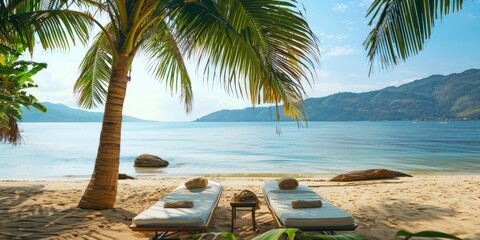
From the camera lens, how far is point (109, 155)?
473 centimetres

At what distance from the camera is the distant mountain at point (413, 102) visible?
360ft

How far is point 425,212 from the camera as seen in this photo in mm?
4902

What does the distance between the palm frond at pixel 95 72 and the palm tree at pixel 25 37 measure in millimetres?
549

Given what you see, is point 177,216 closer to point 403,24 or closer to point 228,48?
point 228,48

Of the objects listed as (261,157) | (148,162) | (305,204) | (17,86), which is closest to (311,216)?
(305,204)

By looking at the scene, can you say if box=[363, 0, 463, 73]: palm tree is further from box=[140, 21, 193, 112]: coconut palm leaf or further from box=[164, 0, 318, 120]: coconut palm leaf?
box=[140, 21, 193, 112]: coconut palm leaf

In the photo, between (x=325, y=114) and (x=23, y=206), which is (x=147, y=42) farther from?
(x=325, y=114)

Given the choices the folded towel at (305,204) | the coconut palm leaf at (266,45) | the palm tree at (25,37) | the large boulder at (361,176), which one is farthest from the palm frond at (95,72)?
the large boulder at (361,176)

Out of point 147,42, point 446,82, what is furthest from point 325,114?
point 147,42

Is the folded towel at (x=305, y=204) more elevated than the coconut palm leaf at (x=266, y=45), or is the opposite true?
the coconut palm leaf at (x=266, y=45)

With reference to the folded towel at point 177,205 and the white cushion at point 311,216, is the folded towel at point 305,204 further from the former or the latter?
the folded towel at point 177,205

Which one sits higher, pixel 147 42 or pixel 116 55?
pixel 147 42

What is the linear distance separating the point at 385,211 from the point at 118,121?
13.7 feet

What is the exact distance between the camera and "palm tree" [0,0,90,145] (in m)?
3.69
